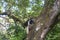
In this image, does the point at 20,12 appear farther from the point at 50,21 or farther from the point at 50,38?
the point at 50,21

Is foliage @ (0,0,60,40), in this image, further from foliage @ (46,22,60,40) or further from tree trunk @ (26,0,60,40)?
tree trunk @ (26,0,60,40)

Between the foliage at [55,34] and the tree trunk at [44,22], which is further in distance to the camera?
the foliage at [55,34]

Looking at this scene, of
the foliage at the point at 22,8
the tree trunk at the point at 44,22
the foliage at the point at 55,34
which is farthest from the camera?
the foliage at the point at 22,8

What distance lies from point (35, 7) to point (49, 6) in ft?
4.97

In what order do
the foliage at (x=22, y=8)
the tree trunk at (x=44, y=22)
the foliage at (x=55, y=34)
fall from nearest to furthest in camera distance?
the tree trunk at (x=44, y=22) < the foliage at (x=55, y=34) < the foliage at (x=22, y=8)

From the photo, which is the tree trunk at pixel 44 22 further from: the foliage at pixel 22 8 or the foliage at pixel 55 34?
the foliage at pixel 22 8

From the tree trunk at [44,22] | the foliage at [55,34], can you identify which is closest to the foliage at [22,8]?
the foliage at [55,34]

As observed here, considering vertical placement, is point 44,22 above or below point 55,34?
above

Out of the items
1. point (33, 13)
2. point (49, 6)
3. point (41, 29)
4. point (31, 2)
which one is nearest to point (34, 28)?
point (41, 29)

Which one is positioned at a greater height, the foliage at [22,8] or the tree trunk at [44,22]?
the foliage at [22,8]

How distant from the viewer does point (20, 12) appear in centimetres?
468

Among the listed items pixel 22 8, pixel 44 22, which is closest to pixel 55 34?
pixel 44 22

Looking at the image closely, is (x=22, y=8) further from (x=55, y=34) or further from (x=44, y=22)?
(x=44, y=22)

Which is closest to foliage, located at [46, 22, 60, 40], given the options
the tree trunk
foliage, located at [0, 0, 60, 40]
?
the tree trunk
